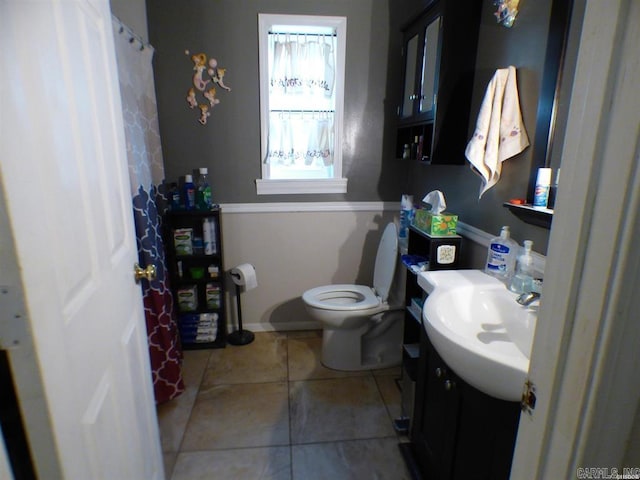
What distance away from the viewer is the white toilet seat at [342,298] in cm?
211

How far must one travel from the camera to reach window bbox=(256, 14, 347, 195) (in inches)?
89.8

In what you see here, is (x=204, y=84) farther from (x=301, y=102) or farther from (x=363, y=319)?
(x=363, y=319)

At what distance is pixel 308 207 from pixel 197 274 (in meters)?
0.89

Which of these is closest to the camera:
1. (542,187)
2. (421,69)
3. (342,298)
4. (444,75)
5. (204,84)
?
(542,187)

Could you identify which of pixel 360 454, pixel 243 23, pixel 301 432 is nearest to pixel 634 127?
pixel 360 454

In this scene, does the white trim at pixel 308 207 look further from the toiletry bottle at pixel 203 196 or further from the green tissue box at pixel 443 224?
the green tissue box at pixel 443 224

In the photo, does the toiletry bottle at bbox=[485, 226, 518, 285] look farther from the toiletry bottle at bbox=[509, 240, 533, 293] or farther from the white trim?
the white trim

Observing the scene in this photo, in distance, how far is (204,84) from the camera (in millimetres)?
2250

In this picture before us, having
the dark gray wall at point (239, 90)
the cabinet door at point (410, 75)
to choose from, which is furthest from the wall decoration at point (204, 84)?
the cabinet door at point (410, 75)

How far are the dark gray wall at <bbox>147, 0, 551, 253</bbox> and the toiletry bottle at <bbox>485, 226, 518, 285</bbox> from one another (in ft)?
1.74

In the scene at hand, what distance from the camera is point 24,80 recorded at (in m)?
0.54

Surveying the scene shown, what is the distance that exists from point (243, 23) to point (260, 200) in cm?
111

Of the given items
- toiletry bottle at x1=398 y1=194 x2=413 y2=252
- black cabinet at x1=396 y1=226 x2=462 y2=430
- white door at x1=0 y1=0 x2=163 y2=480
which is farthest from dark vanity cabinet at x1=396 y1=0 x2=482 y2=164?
white door at x1=0 y1=0 x2=163 y2=480

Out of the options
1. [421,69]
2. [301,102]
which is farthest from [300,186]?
[421,69]
